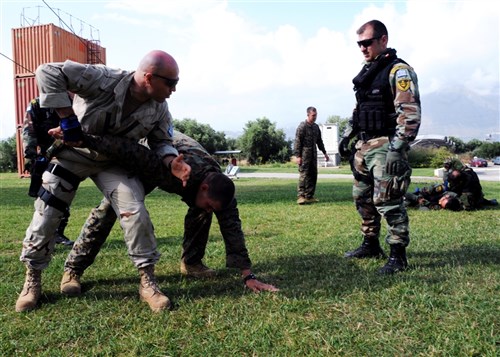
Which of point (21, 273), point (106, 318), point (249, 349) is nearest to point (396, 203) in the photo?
point (249, 349)

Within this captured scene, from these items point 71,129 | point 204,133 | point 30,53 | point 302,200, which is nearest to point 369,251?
point 71,129

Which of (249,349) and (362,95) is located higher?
(362,95)

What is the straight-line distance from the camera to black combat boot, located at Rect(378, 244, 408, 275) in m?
3.88

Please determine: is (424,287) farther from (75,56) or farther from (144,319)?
(75,56)

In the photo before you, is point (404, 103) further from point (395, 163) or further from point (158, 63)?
point (158, 63)

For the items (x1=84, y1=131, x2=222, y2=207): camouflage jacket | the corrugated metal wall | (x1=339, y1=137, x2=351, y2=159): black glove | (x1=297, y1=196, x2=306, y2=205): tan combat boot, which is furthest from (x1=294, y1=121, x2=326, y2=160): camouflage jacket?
the corrugated metal wall

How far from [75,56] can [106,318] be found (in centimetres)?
3336

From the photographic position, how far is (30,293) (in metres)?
3.15

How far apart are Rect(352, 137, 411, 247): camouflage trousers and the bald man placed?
1.85 meters

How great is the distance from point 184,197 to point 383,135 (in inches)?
77.7

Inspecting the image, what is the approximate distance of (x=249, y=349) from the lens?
7.94 ft

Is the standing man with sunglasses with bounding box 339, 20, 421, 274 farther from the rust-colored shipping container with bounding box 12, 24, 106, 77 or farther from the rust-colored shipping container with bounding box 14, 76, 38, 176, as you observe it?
the rust-colored shipping container with bounding box 14, 76, 38, 176

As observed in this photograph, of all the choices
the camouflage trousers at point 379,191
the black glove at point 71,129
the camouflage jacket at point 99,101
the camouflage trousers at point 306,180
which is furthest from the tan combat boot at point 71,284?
the camouflage trousers at point 306,180

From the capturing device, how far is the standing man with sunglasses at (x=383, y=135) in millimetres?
3842
